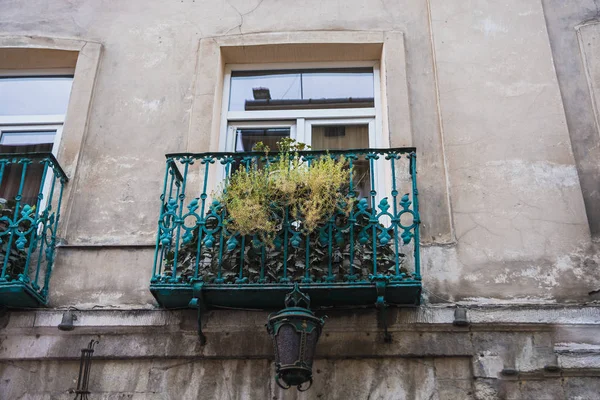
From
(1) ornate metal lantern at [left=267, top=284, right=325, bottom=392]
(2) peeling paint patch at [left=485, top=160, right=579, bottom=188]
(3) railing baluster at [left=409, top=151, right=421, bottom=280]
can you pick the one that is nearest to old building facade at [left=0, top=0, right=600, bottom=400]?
(2) peeling paint patch at [left=485, top=160, right=579, bottom=188]

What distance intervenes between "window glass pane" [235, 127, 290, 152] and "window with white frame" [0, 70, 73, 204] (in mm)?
1634

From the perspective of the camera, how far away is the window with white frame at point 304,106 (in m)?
6.98

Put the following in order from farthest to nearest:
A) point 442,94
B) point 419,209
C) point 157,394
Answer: point 442,94
point 419,209
point 157,394

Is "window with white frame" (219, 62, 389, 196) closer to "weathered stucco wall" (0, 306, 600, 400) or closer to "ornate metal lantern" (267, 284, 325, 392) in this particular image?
"weathered stucco wall" (0, 306, 600, 400)

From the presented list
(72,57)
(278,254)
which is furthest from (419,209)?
(72,57)

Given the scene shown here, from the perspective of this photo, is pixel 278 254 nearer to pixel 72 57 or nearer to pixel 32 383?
pixel 32 383

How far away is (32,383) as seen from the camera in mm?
5547

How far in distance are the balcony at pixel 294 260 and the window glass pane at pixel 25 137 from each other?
191 cm

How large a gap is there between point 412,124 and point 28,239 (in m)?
3.22

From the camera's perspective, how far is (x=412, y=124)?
260 inches

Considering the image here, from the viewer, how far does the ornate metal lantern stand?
15.8ft

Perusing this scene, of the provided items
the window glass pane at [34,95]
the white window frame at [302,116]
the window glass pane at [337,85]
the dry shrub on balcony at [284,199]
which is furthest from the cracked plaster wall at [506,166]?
the window glass pane at [34,95]

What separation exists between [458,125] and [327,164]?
1.37 meters

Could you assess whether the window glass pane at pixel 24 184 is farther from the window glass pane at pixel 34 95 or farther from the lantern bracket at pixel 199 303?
the lantern bracket at pixel 199 303
